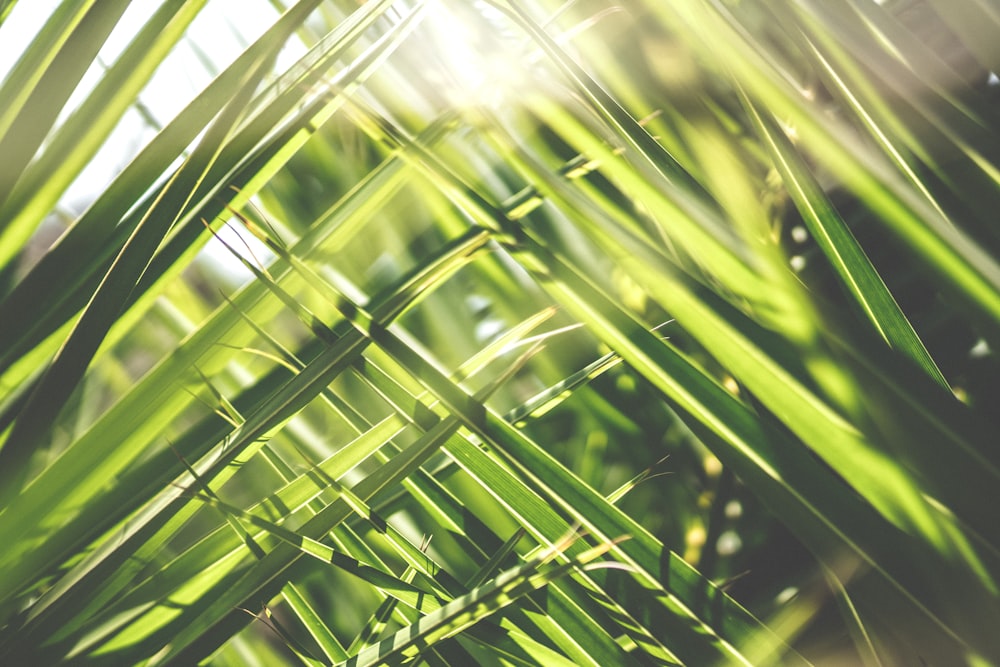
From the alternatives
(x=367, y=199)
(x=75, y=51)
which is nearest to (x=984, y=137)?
(x=367, y=199)

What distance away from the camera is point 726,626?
0.22 meters

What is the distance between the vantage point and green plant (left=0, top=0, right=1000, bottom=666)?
19 cm

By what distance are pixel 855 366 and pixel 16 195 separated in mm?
340

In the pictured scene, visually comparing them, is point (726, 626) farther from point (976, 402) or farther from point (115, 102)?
point (115, 102)

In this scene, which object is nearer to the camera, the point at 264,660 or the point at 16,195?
the point at 16,195

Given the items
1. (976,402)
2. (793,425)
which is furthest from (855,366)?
(976,402)

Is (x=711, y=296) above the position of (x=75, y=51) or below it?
below

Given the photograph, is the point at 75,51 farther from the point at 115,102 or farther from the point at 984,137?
the point at 984,137

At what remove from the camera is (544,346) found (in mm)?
259

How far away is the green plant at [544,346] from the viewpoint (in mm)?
191

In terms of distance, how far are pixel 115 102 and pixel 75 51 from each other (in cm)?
3

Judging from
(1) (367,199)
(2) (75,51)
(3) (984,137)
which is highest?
(2) (75,51)

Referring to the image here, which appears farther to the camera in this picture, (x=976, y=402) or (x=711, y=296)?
(x=976, y=402)

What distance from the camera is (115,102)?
0.88 feet
